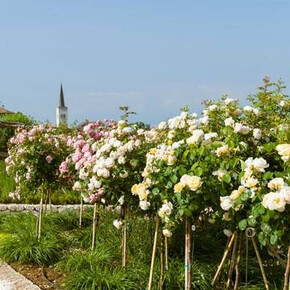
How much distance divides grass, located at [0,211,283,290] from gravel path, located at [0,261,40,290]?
0.32m

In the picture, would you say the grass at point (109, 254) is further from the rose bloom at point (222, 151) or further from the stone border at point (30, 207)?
the rose bloom at point (222, 151)

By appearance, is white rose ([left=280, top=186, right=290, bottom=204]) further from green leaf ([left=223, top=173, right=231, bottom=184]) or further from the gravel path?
the gravel path

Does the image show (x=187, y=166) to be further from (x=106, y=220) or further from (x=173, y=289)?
(x=106, y=220)

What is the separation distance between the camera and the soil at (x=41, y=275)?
5.62 metres

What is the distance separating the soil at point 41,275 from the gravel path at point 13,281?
174mm

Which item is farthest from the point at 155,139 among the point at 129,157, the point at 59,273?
the point at 59,273

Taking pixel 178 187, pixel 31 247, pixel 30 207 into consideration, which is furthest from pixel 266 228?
pixel 30 207

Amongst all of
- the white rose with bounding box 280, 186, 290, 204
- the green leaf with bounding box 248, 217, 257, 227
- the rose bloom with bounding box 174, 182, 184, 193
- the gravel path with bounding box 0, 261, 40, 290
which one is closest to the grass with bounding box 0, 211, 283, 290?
the gravel path with bounding box 0, 261, 40, 290

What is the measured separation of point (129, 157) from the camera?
4.86 m

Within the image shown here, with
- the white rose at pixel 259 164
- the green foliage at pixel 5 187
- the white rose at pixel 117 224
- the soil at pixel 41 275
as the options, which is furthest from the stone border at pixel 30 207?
the white rose at pixel 259 164

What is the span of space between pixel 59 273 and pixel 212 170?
286 centimetres

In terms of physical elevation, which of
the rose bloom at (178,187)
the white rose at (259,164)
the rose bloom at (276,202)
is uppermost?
the white rose at (259,164)

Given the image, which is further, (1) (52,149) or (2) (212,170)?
(1) (52,149)

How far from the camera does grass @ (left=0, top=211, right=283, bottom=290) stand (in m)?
5.07
